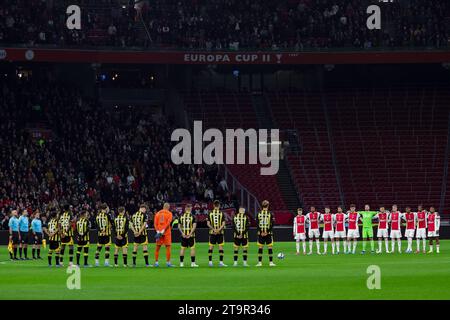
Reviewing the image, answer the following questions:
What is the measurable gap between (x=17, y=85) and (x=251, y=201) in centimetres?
1703

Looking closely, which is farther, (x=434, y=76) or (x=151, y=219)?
(x=434, y=76)

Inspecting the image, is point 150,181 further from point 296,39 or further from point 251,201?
point 296,39

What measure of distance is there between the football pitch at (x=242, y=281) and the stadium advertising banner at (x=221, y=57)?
2568cm

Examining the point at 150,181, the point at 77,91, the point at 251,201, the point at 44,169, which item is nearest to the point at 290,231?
the point at 251,201

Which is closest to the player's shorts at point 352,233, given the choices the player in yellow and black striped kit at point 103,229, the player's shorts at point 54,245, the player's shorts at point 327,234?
the player's shorts at point 327,234

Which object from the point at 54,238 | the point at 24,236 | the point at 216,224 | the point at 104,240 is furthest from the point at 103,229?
the point at 24,236

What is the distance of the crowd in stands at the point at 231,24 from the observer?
2729 inches

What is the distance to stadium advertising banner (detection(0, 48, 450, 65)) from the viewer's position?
67125 mm

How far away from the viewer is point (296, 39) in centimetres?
7181

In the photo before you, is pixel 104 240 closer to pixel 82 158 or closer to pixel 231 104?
pixel 82 158

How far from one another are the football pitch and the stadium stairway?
23556 mm

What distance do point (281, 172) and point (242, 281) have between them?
38.4 m

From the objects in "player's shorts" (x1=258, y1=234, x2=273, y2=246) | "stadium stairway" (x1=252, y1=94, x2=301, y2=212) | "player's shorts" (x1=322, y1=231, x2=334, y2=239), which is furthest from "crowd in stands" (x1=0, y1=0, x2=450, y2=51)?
"player's shorts" (x1=258, y1=234, x2=273, y2=246)

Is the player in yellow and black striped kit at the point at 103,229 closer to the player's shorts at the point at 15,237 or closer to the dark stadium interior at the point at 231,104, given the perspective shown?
the player's shorts at the point at 15,237
